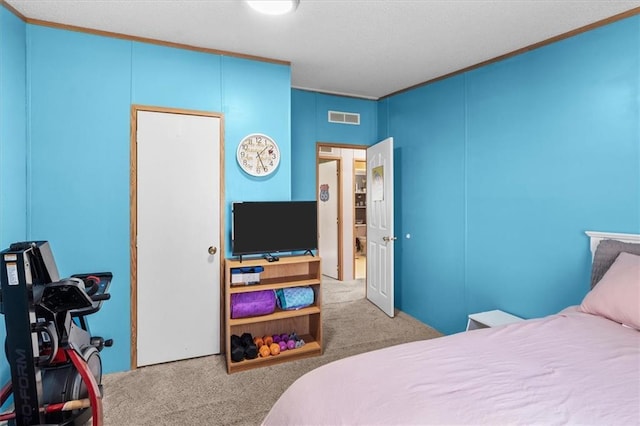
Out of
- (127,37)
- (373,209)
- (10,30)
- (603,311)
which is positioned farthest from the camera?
(373,209)

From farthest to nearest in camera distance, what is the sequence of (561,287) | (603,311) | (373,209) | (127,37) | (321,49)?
(373,209) < (321,49) < (127,37) < (561,287) < (603,311)

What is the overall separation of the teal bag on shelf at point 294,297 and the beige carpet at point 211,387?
495 mm

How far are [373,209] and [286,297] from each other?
1963mm

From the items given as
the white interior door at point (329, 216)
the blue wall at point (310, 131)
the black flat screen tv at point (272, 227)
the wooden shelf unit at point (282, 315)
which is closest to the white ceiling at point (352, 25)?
the blue wall at point (310, 131)

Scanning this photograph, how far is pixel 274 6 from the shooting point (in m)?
2.28

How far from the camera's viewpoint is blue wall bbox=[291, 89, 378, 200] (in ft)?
14.2

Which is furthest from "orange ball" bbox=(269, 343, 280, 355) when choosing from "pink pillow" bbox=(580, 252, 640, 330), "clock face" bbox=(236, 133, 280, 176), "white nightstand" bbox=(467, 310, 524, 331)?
"pink pillow" bbox=(580, 252, 640, 330)

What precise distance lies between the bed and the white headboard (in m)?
0.44

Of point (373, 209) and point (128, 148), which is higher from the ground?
point (128, 148)

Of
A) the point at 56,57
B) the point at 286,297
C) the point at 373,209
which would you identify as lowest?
the point at 286,297

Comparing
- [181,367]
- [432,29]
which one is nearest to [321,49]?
[432,29]

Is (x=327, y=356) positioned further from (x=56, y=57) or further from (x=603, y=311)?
(x=56, y=57)

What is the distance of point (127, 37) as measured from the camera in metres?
2.84

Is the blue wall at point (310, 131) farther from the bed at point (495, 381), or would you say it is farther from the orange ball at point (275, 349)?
the bed at point (495, 381)
